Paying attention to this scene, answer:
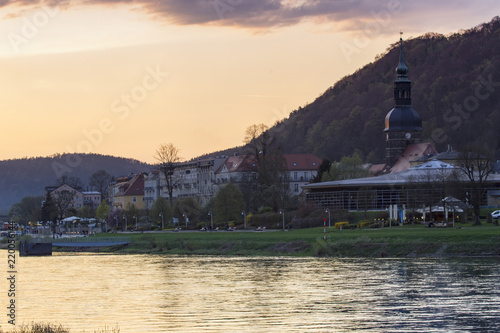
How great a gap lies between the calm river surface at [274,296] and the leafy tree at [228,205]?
48.7m

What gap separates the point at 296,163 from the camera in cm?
17338

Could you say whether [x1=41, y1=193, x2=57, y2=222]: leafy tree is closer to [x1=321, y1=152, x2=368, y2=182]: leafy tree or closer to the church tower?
[x1=321, y1=152, x2=368, y2=182]: leafy tree

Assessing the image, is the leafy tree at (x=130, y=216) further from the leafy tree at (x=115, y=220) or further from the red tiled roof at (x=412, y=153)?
the red tiled roof at (x=412, y=153)

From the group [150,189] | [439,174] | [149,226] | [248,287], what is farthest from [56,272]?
[150,189]

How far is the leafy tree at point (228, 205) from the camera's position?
Answer: 11675 centimetres

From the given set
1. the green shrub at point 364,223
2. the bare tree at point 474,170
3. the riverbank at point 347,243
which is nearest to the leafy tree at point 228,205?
the riverbank at point 347,243

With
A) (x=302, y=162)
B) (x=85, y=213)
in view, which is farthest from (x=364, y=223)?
(x=85, y=213)

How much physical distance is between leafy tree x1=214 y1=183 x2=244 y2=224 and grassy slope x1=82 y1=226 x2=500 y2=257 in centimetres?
1946

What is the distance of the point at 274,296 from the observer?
149 feet

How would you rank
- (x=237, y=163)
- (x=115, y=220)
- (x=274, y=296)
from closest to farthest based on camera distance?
1. (x=274, y=296)
2. (x=115, y=220)
3. (x=237, y=163)

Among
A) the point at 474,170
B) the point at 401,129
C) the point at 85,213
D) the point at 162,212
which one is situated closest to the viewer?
the point at 474,170

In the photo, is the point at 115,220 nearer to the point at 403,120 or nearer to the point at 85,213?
the point at 85,213

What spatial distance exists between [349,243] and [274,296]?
29.5 meters

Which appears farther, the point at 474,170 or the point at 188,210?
the point at 188,210
